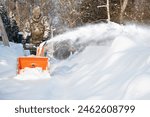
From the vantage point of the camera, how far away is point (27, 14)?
188 ft

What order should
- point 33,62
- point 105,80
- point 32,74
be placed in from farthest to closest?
point 33,62 → point 32,74 → point 105,80

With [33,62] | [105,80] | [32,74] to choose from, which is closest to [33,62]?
[33,62]

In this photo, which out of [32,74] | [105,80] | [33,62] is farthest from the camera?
[33,62]

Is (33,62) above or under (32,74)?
above

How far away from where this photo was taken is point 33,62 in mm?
12805

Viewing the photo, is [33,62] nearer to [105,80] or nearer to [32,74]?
[32,74]

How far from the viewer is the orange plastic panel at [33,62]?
12758 millimetres

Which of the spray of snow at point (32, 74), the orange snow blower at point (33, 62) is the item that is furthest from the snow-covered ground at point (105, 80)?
the orange snow blower at point (33, 62)

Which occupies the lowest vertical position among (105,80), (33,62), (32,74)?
(32,74)

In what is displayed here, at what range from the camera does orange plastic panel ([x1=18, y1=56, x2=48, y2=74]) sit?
12.8 metres

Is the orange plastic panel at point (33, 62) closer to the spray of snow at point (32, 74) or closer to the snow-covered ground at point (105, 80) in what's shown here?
the spray of snow at point (32, 74)

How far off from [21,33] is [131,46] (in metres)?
41.1

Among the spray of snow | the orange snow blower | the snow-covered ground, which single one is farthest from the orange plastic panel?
the snow-covered ground

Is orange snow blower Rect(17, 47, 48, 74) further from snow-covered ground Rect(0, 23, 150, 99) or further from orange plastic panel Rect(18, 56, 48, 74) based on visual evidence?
snow-covered ground Rect(0, 23, 150, 99)
